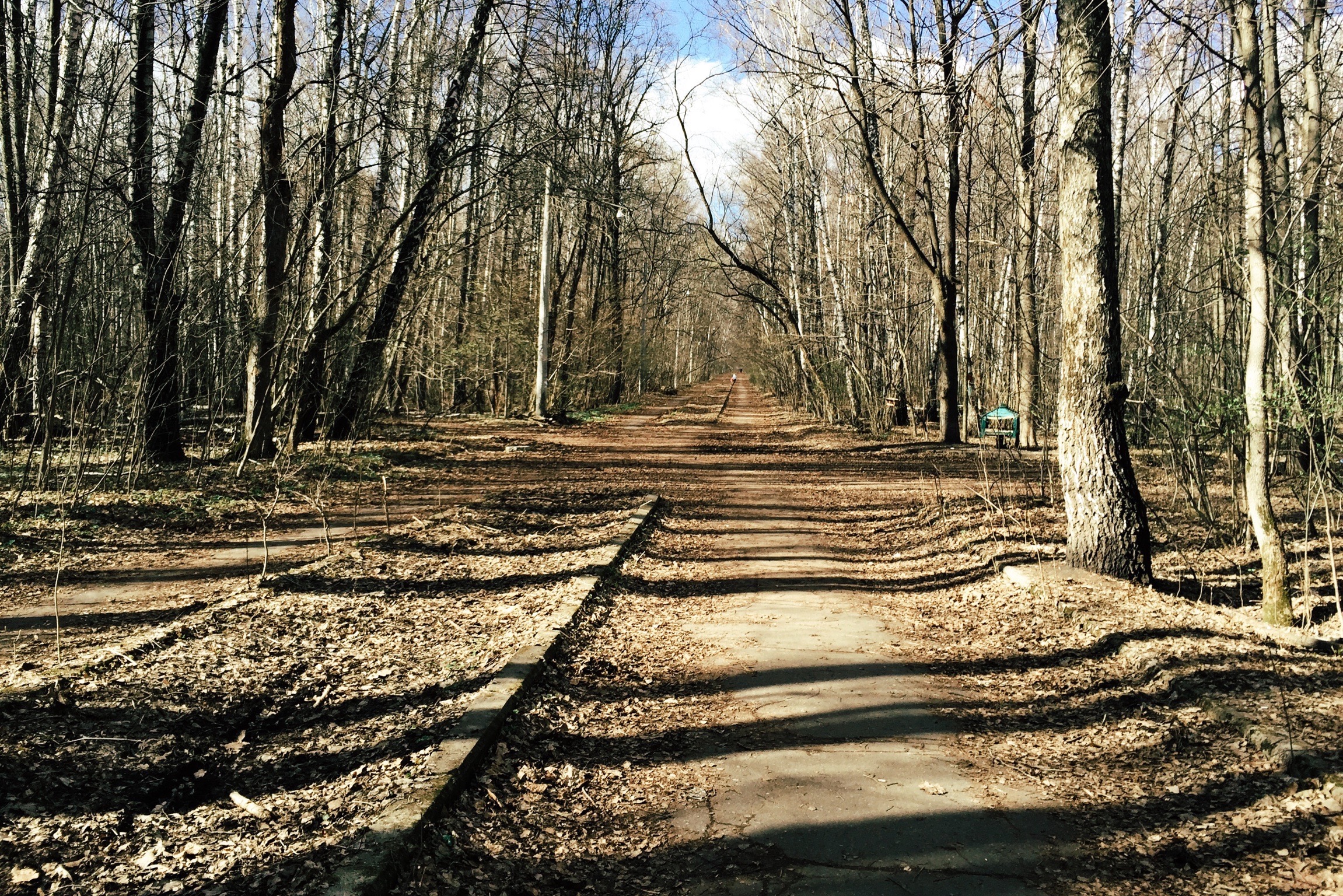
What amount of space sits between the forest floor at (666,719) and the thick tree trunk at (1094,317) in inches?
22.7

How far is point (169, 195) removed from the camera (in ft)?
36.2

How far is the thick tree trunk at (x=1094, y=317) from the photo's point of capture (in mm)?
6805

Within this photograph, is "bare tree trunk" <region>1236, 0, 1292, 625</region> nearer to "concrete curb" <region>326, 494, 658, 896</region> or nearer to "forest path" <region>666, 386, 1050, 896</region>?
"forest path" <region>666, 386, 1050, 896</region>

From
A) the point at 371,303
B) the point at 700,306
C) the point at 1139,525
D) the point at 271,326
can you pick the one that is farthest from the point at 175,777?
the point at 700,306

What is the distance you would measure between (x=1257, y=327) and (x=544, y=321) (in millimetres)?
17783

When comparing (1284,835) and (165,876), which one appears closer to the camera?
(165,876)

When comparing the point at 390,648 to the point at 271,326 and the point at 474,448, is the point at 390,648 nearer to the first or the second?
the point at 271,326

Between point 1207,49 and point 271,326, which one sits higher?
point 1207,49

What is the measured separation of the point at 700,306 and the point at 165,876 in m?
73.0

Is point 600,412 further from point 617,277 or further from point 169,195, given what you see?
point 169,195

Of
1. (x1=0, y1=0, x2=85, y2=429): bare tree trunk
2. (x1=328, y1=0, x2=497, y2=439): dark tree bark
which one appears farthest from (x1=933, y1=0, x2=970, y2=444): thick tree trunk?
(x1=0, y1=0, x2=85, y2=429): bare tree trunk

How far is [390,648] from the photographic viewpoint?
5594 mm

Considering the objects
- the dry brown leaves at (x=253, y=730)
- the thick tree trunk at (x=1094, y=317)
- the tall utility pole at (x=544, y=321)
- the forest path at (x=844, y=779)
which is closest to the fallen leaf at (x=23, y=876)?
the dry brown leaves at (x=253, y=730)

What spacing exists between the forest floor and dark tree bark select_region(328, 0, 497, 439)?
18.1 feet
